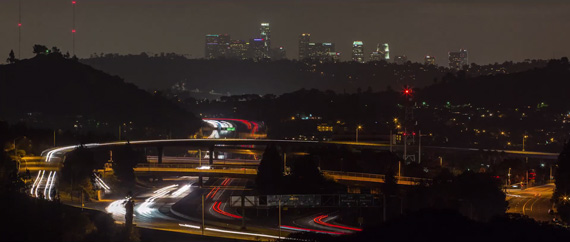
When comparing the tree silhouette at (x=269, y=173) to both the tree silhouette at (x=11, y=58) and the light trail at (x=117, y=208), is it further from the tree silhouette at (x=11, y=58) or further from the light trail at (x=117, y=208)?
the tree silhouette at (x=11, y=58)

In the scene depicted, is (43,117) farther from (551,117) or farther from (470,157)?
(551,117)

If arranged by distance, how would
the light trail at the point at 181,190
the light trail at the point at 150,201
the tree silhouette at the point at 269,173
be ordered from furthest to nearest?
the light trail at the point at 181,190 → the tree silhouette at the point at 269,173 → the light trail at the point at 150,201

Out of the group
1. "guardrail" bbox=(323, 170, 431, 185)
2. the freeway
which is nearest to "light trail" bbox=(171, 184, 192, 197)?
"guardrail" bbox=(323, 170, 431, 185)

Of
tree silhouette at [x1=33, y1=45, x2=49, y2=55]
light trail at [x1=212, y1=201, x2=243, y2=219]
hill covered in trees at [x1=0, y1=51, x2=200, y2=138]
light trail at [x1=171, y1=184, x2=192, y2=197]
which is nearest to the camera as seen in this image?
light trail at [x1=212, y1=201, x2=243, y2=219]

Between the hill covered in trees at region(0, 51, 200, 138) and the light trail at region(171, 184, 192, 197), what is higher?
the hill covered in trees at region(0, 51, 200, 138)

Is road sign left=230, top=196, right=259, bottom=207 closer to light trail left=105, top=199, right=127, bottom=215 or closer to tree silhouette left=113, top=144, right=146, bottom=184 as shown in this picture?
light trail left=105, top=199, right=127, bottom=215

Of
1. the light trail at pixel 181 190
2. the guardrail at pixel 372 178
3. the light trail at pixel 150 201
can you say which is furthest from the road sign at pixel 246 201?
the light trail at pixel 181 190
